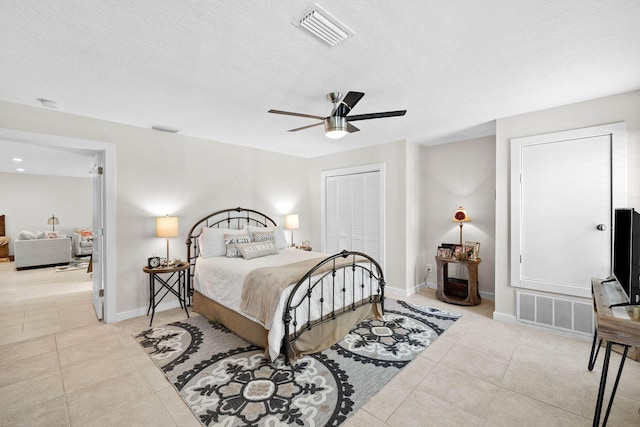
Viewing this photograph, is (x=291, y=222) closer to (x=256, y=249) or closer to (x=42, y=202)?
(x=256, y=249)

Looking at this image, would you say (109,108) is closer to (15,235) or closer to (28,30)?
(28,30)

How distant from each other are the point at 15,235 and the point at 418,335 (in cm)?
1140

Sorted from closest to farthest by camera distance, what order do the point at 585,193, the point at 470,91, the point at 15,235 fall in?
the point at 470,91 → the point at 585,193 → the point at 15,235

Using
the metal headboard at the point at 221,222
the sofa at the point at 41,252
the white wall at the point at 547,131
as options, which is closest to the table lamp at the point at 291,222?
the metal headboard at the point at 221,222

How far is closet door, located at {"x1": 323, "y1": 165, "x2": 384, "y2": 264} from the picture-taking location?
5059 mm

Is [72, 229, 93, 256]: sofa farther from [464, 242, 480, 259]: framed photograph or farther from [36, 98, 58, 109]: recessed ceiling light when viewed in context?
[464, 242, 480, 259]: framed photograph

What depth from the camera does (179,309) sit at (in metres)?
4.18

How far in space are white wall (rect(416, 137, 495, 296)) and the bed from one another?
2.07 m

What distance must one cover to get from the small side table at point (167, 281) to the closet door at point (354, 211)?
112 inches

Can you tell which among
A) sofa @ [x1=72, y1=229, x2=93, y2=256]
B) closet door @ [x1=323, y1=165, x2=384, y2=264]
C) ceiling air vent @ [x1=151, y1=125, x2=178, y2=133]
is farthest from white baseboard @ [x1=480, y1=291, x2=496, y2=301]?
sofa @ [x1=72, y1=229, x2=93, y2=256]

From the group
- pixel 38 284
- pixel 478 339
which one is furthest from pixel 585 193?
pixel 38 284

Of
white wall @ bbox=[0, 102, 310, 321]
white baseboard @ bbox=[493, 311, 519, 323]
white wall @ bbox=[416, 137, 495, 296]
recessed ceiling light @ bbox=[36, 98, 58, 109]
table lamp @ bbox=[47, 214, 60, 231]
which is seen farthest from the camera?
table lamp @ bbox=[47, 214, 60, 231]

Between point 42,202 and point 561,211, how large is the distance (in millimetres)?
12586

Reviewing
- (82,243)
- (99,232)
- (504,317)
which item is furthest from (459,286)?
(82,243)
